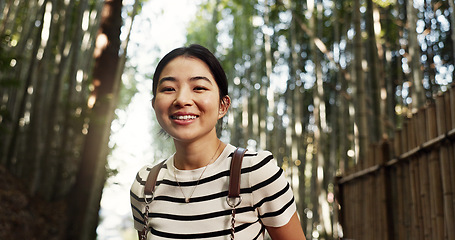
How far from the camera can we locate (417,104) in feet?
11.7

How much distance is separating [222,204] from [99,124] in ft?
4.65

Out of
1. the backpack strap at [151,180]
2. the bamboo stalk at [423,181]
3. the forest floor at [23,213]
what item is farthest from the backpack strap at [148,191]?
the forest floor at [23,213]

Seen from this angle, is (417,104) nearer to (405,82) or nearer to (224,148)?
(224,148)

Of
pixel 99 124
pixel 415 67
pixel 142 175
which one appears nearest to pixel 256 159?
pixel 142 175

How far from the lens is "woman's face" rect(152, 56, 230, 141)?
932 millimetres

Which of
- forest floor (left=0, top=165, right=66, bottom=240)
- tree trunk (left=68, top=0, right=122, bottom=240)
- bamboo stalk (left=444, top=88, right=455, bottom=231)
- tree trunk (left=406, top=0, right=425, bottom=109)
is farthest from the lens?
forest floor (left=0, top=165, right=66, bottom=240)

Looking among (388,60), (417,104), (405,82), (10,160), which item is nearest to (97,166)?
(417,104)

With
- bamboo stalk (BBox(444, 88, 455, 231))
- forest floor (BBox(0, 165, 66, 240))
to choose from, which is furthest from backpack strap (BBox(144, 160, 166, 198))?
forest floor (BBox(0, 165, 66, 240))

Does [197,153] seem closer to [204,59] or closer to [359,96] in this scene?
[204,59]

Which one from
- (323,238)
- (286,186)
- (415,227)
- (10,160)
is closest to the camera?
(286,186)

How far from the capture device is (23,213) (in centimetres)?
543

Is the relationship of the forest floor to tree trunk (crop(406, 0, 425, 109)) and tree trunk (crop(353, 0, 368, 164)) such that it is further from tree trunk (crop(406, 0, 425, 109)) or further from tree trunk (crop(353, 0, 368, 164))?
tree trunk (crop(406, 0, 425, 109))

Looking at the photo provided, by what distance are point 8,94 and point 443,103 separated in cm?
530

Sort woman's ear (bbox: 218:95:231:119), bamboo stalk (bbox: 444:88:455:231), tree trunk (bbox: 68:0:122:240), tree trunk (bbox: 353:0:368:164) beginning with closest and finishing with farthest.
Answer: woman's ear (bbox: 218:95:231:119) < tree trunk (bbox: 68:0:122:240) < bamboo stalk (bbox: 444:88:455:231) < tree trunk (bbox: 353:0:368:164)
